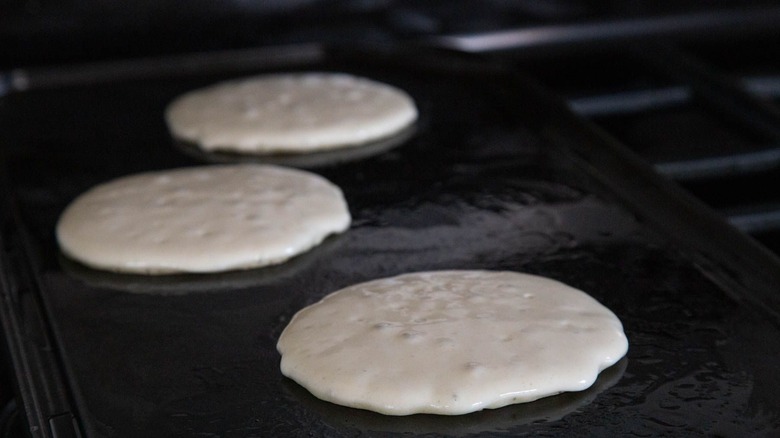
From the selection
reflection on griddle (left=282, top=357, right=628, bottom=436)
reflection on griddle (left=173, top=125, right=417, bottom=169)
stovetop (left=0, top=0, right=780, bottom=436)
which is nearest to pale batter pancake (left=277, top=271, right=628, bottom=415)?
reflection on griddle (left=282, top=357, right=628, bottom=436)

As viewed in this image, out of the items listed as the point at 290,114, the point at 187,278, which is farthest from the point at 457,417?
the point at 290,114

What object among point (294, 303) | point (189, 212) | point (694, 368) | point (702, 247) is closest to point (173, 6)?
point (189, 212)

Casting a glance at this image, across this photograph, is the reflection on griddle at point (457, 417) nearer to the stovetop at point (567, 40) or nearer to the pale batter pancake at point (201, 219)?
the pale batter pancake at point (201, 219)

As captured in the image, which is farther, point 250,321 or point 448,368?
point 250,321

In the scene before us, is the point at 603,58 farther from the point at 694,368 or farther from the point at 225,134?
the point at 694,368

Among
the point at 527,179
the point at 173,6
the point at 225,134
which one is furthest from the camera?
the point at 173,6

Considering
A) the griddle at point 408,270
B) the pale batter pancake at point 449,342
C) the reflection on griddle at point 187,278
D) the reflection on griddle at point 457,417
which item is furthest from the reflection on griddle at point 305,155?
the reflection on griddle at point 457,417

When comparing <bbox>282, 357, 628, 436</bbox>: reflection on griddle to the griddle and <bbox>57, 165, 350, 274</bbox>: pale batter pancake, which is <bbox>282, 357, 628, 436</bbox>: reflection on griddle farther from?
<bbox>57, 165, 350, 274</bbox>: pale batter pancake

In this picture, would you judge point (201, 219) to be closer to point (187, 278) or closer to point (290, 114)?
point (187, 278)
